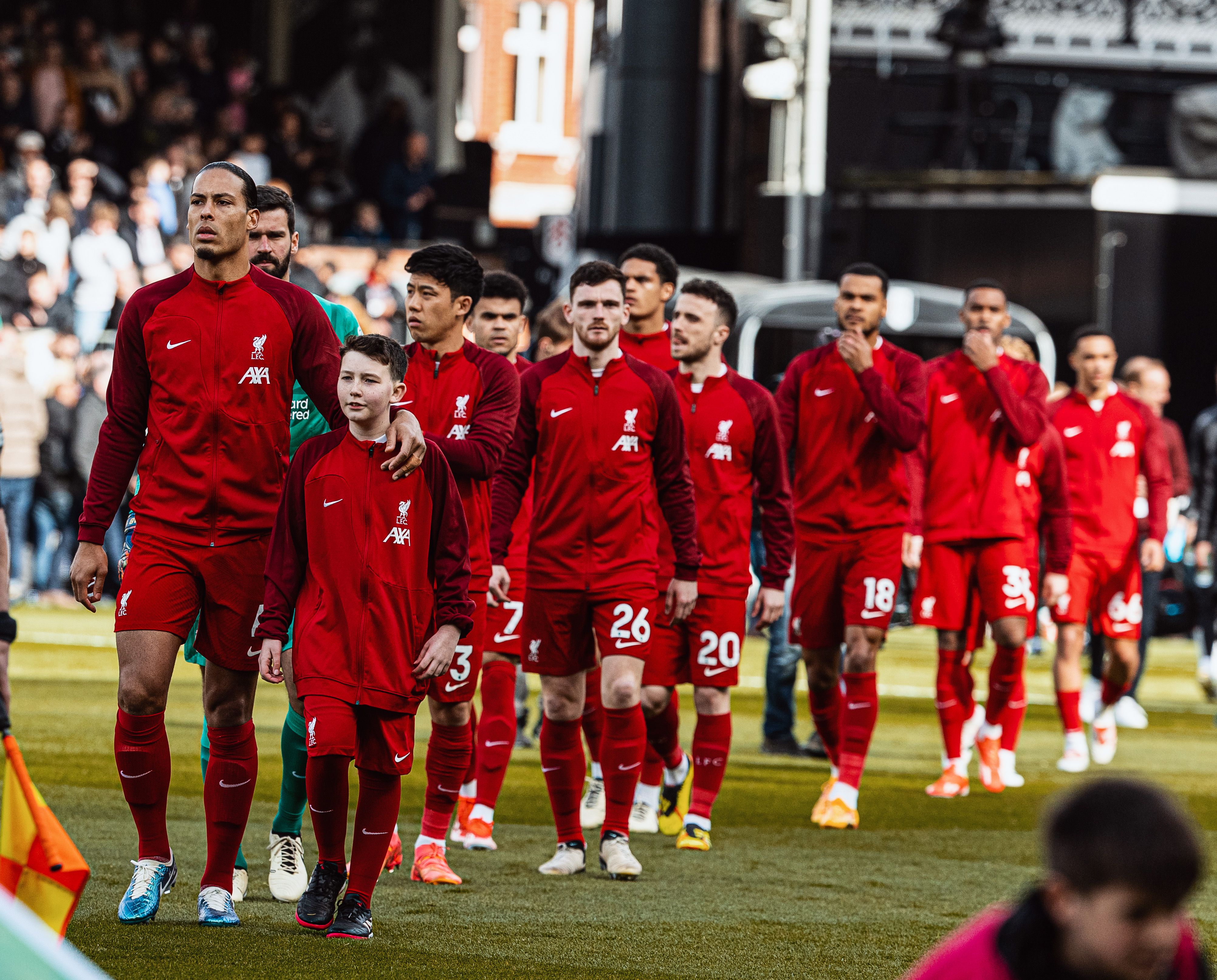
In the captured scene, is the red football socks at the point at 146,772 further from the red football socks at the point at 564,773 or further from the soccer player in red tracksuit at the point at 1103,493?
the soccer player in red tracksuit at the point at 1103,493

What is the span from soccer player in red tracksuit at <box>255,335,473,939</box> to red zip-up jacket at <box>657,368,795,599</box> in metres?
2.26

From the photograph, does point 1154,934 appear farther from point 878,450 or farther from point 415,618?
point 878,450

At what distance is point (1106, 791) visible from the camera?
2547mm

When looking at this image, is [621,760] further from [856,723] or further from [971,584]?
[971,584]

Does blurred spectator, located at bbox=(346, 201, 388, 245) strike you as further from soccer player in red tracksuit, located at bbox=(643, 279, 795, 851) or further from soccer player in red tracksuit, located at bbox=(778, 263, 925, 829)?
soccer player in red tracksuit, located at bbox=(643, 279, 795, 851)

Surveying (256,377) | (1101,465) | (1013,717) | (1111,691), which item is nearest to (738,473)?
(256,377)

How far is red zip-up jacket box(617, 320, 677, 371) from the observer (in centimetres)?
830

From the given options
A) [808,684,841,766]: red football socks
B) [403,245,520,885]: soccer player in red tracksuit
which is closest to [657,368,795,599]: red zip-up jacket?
[403,245,520,885]: soccer player in red tracksuit

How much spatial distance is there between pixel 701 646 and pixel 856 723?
127 centimetres

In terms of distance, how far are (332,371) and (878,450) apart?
3407 millimetres

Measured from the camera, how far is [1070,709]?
1063cm

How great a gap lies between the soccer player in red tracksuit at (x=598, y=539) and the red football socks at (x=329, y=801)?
1449 millimetres

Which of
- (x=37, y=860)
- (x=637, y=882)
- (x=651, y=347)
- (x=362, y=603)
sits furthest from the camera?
(x=651, y=347)

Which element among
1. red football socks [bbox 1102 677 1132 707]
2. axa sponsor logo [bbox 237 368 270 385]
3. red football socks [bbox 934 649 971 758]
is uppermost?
axa sponsor logo [bbox 237 368 270 385]
